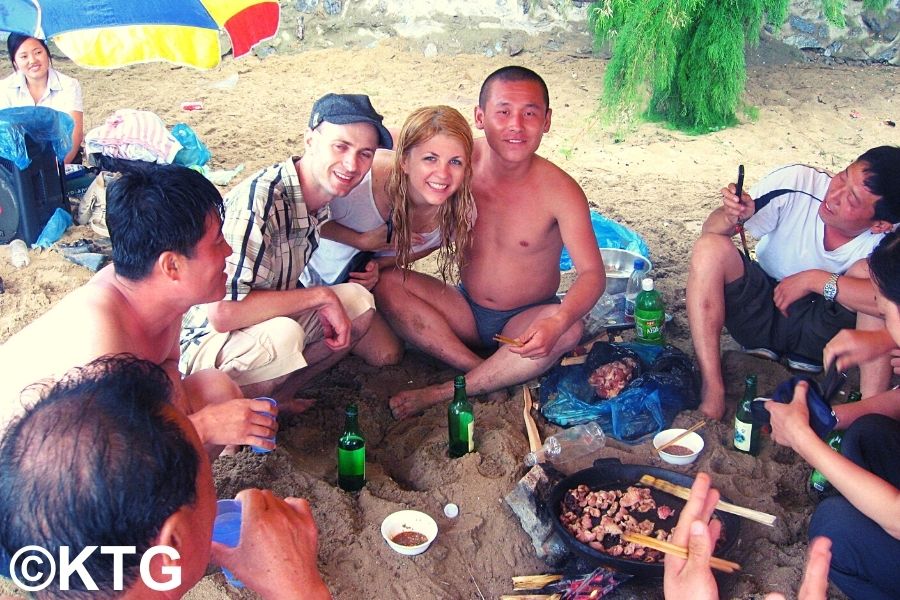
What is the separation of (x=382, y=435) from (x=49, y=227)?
3.20 meters

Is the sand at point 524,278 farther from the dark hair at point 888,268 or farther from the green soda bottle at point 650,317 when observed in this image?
the dark hair at point 888,268

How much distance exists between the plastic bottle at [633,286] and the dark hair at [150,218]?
2.63 m

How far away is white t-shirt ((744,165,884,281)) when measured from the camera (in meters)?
3.76

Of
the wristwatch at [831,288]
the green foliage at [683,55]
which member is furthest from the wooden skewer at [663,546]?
the green foliage at [683,55]

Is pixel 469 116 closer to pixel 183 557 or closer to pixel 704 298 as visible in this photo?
pixel 704 298

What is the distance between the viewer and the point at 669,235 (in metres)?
5.59

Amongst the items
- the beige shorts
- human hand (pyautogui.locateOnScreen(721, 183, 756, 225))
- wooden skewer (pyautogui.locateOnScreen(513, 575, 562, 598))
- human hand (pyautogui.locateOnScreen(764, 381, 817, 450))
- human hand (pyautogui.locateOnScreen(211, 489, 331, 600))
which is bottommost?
wooden skewer (pyautogui.locateOnScreen(513, 575, 562, 598))

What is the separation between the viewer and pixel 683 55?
7836 mm

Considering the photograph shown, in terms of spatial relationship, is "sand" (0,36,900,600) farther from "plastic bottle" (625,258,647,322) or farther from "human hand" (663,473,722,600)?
"human hand" (663,473,722,600)

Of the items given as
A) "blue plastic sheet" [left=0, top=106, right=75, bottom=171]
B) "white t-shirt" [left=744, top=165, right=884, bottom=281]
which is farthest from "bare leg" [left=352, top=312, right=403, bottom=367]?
"blue plastic sheet" [left=0, top=106, right=75, bottom=171]

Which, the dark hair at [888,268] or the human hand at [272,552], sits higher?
the dark hair at [888,268]

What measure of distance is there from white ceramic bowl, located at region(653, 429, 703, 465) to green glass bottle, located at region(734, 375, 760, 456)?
0.16m

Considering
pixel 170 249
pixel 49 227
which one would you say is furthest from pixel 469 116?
pixel 170 249

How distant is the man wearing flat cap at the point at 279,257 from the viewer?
A: 3.21 m
